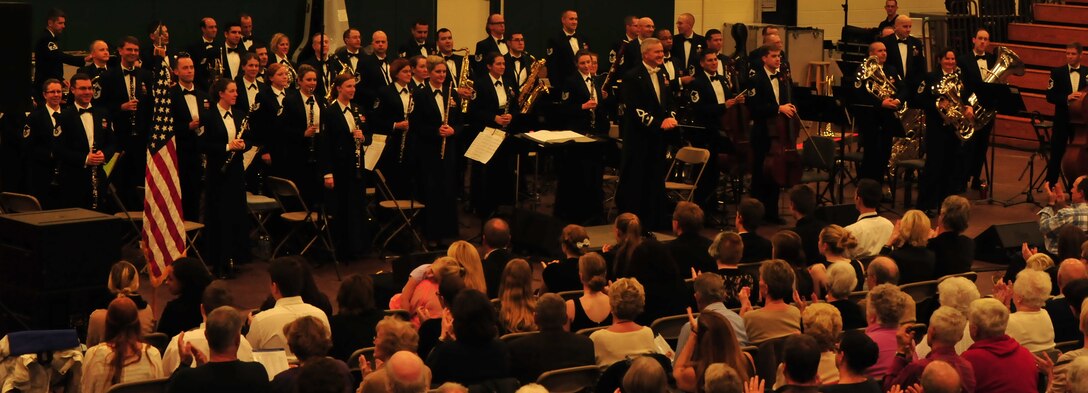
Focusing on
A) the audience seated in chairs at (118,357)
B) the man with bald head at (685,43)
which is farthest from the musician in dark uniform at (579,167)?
the audience seated in chairs at (118,357)

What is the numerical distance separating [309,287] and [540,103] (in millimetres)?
6350

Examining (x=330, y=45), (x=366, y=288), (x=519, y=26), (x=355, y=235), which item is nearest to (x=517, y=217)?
(x=355, y=235)

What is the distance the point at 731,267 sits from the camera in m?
8.55

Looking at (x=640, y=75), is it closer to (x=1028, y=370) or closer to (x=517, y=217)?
(x=517, y=217)

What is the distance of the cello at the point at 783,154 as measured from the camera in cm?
1344

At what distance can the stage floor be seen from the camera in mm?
11016

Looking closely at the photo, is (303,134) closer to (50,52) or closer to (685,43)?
(50,52)

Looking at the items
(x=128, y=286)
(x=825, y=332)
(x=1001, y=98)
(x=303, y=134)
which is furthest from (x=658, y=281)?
(x=1001, y=98)

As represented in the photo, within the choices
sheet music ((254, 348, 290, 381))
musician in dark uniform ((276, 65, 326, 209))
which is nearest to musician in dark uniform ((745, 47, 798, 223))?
musician in dark uniform ((276, 65, 326, 209))

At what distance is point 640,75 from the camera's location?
1274cm

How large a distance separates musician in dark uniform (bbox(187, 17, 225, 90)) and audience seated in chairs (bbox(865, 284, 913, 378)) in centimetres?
1023

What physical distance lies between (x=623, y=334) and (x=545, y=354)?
1.56 feet

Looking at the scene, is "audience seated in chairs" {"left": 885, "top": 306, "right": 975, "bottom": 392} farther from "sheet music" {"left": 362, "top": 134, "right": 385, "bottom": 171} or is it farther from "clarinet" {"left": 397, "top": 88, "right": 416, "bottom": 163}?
"clarinet" {"left": 397, "top": 88, "right": 416, "bottom": 163}

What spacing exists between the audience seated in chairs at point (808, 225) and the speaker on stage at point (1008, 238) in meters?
1.76
